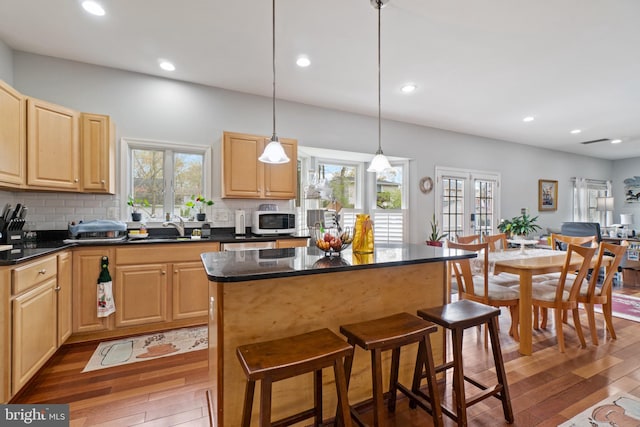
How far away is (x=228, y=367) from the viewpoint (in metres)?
1.45

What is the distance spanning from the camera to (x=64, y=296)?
2494 mm

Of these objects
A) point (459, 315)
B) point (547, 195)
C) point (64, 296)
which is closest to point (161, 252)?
point (64, 296)

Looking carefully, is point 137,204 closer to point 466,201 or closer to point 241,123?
point 241,123

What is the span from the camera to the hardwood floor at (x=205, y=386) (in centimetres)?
175

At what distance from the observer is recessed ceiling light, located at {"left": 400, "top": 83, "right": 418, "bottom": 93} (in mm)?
3543

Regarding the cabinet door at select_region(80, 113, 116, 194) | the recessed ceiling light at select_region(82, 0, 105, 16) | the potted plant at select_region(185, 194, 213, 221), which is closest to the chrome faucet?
the potted plant at select_region(185, 194, 213, 221)

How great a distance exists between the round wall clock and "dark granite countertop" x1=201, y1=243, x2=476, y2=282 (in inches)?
129

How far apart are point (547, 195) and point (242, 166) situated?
6934 millimetres

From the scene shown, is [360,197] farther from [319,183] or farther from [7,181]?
[7,181]

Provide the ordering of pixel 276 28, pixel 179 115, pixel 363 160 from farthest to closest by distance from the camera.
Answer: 1. pixel 363 160
2. pixel 179 115
3. pixel 276 28

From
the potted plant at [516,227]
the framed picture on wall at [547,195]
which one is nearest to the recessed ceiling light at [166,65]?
the potted plant at [516,227]

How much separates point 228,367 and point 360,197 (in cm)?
393

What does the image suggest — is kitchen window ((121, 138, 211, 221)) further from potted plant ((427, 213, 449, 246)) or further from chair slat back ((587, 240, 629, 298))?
chair slat back ((587, 240, 629, 298))

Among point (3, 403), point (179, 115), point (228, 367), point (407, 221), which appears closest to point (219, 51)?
point (179, 115)
